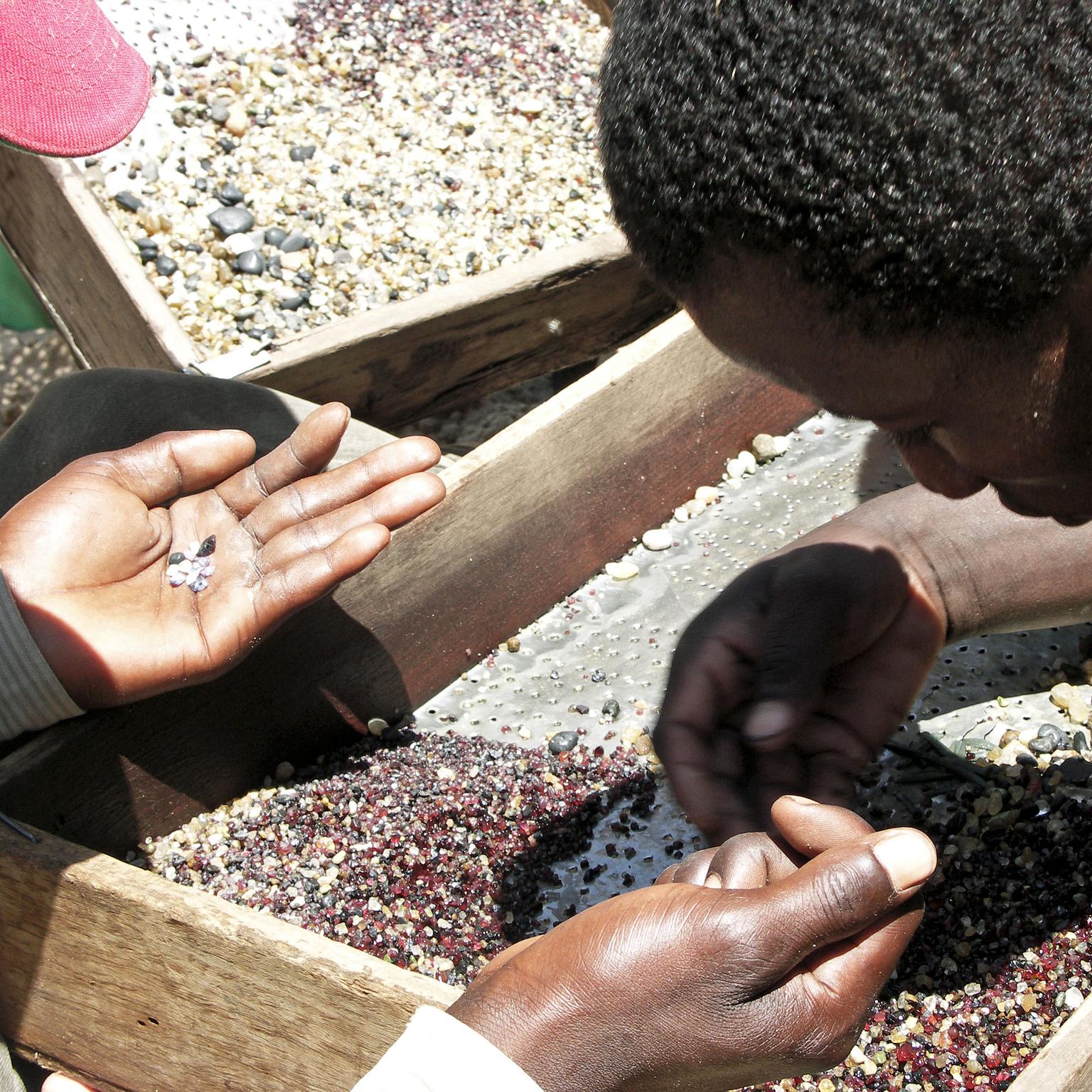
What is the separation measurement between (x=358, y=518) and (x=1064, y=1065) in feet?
4.24

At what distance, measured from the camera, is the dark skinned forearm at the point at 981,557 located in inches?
75.2

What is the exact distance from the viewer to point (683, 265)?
1064 millimetres

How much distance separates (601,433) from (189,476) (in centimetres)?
84

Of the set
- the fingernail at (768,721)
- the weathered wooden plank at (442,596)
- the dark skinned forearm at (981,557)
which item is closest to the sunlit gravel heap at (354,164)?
the weathered wooden plank at (442,596)

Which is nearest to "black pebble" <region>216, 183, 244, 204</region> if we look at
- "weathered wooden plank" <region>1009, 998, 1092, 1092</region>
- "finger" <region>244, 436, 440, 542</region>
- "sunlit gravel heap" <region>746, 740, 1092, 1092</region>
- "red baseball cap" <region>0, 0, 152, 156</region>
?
"red baseball cap" <region>0, 0, 152, 156</region>

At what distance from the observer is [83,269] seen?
9.79 feet

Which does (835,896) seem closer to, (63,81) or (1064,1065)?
(1064,1065)

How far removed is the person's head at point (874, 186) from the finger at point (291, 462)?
1.04 metres

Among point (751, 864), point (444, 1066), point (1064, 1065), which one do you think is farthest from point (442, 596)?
point (1064, 1065)

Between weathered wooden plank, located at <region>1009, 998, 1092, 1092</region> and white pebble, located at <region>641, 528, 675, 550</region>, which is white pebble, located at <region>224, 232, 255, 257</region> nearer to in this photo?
white pebble, located at <region>641, 528, 675, 550</region>

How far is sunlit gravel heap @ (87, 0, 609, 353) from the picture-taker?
125 inches

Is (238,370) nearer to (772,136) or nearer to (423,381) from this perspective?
(423,381)

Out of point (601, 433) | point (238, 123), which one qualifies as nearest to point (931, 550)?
point (601, 433)

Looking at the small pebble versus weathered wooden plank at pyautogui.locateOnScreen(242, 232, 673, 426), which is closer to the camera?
the small pebble
